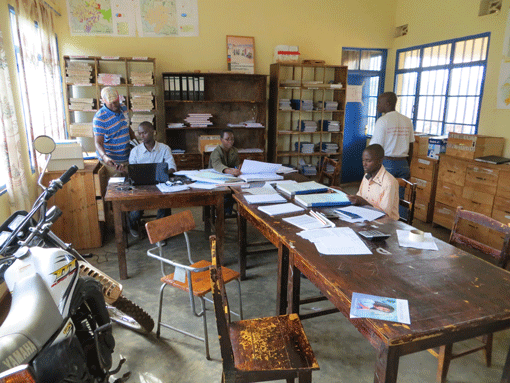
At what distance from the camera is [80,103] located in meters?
4.69

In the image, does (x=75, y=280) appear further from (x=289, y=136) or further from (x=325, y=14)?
(x=325, y=14)

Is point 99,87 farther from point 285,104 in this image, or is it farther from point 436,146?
point 436,146

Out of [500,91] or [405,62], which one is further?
[405,62]

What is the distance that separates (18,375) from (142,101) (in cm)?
432

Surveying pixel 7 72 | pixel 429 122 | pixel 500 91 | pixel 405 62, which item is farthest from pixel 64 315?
pixel 405 62

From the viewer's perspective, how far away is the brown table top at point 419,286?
117cm

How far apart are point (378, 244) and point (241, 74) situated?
13.3ft

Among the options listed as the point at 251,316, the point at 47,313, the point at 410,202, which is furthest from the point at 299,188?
the point at 47,313

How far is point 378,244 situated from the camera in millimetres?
1812

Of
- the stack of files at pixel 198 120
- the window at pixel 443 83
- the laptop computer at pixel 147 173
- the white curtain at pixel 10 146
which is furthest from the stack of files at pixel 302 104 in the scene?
the white curtain at pixel 10 146

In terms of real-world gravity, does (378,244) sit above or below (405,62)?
below

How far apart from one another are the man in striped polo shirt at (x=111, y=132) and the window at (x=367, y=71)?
3.85 metres

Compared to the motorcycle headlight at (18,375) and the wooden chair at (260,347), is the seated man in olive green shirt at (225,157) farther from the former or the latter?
the motorcycle headlight at (18,375)

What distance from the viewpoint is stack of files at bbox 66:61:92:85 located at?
455cm
